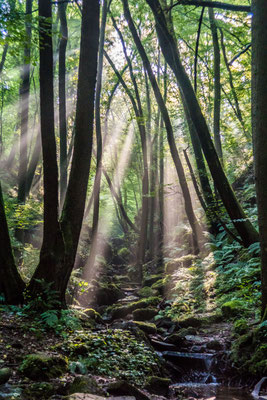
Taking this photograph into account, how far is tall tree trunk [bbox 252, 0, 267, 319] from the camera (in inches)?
183

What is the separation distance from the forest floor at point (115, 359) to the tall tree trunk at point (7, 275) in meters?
0.36

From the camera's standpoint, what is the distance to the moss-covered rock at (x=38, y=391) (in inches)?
117

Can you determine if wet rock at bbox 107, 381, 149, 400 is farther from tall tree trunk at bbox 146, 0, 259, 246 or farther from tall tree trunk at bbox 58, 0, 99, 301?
tall tree trunk at bbox 146, 0, 259, 246

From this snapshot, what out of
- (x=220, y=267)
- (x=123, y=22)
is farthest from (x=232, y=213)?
(x=123, y=22)

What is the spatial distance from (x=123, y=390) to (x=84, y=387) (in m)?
0.55

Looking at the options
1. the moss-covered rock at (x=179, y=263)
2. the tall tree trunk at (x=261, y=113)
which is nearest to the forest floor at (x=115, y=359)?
the tall tree trunk at (x=261, y=113)

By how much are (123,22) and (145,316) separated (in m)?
14.8

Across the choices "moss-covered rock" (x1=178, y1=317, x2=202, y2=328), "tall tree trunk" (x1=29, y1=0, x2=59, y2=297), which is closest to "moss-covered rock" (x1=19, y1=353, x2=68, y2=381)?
"tall tree trunk" (x1=29, y1=0, x2=59, y2=297)

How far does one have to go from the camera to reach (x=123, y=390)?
3598 mm

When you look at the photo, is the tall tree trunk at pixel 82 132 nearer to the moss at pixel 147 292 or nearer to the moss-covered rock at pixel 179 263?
the moss at pixel 147 292

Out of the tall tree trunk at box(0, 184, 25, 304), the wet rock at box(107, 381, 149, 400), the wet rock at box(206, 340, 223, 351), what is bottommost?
the wet rock at box(206, 340, 223, 351)

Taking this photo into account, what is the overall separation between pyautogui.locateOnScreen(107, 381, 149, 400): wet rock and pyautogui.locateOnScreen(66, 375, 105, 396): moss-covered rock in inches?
6.2

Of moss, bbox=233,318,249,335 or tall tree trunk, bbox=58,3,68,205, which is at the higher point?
tall tree trunk, bbox=58,3,68,205

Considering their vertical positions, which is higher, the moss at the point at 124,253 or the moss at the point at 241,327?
the moss at the point at 241,327
